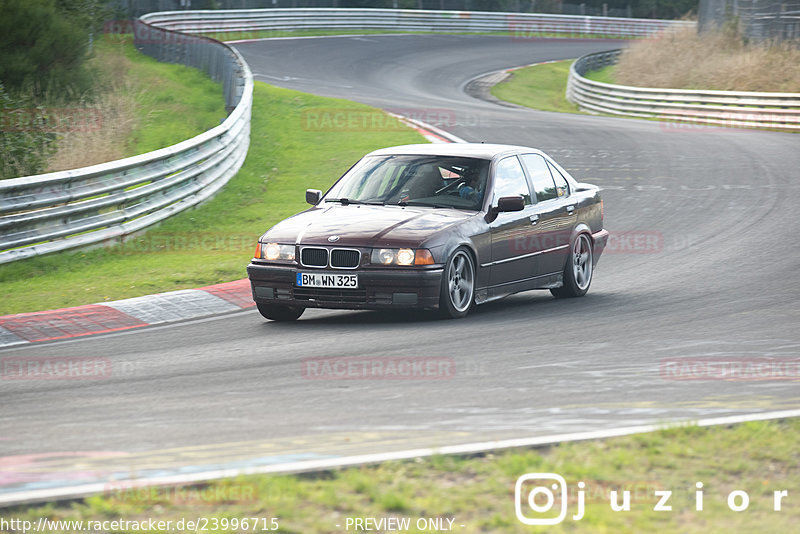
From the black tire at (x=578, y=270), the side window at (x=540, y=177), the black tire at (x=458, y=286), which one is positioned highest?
the side window at (x=540, y=177)

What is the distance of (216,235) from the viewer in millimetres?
14281

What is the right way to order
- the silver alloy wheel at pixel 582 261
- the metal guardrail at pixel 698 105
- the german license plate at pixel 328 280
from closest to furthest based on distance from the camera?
the german license plate at pixel 328 280, the silver alloy wheel at pixel 582 261, the metal guardrail at pixel 698 105

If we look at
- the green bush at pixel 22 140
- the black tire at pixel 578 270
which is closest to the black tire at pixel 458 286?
the black tire at pixel 578 270

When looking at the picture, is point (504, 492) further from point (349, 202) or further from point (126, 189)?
point (126, 189)

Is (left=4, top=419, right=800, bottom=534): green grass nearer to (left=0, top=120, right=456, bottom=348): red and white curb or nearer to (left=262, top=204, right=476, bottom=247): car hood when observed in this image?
(left=262, top=204, right=476, bottom=247): car hood

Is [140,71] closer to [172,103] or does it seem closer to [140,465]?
[172,103]

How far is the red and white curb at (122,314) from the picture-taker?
373 inches

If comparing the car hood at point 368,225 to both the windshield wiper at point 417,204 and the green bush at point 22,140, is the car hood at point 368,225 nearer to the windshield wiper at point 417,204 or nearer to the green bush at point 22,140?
the windshield wiper at point 417,204

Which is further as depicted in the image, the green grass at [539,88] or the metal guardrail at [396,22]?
the metal guardrail at [396,22]

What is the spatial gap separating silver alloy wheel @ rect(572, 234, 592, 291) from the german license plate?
292 cm

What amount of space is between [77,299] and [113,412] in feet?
15.0

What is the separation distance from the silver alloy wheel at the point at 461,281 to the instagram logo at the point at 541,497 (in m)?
4.85

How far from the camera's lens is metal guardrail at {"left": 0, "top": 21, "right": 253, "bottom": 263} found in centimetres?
1189

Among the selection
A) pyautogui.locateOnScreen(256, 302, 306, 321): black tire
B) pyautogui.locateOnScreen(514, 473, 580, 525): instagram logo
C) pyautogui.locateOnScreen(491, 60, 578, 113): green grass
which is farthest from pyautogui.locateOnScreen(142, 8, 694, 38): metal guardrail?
pyautogui.locateOnScreen(514, 473, 580, 525): instagram logo
